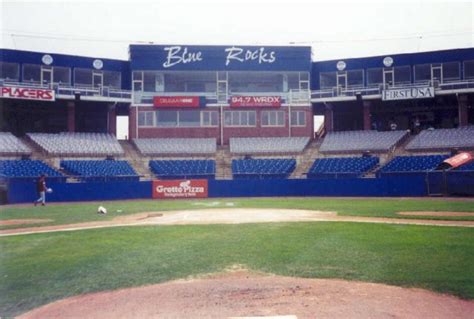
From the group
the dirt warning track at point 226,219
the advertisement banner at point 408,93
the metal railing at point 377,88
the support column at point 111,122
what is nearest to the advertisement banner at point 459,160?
the dirt warning track at point 226,219

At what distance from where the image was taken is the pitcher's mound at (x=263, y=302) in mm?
7797

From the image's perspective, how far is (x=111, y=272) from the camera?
10930 mm

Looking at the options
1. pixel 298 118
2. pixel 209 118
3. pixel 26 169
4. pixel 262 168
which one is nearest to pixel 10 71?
pixel 26 169

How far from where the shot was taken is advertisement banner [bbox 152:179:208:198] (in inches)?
1499

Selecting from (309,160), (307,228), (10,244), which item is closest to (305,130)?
(309,160)

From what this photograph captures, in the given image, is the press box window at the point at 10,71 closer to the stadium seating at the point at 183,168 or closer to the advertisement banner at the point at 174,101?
the advertisement banner at the point at 174,101

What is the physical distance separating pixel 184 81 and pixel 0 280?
44640 millimetres

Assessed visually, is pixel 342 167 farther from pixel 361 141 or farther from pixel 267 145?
pixel 267 145

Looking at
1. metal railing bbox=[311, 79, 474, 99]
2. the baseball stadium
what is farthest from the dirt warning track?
metal railing bbox=[311, 79, 474, 99]

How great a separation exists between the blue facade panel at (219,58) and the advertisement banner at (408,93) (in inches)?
403

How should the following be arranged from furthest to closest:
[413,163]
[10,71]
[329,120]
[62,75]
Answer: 1. [329,120]
2. [62,75]
3. [10,71]
4. [413,163]

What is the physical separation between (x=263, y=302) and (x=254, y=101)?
4365 centimetres

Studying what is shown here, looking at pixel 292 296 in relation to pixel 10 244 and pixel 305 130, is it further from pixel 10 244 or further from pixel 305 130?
pixel 305 130

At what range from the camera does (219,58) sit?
51375mm
